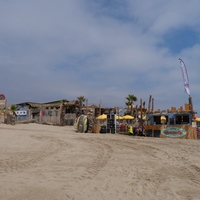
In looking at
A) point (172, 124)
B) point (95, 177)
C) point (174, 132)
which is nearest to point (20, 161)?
point (95, 177)

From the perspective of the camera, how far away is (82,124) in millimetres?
22875

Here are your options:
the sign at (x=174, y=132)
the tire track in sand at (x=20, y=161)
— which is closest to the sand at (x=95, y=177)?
the tire track in sand at (x=20, y=161)

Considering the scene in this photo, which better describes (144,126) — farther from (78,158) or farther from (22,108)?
(22,108)

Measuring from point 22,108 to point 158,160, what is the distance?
41069mm

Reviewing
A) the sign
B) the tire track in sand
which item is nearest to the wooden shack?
the sign

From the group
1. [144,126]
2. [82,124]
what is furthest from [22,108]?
[144,126]

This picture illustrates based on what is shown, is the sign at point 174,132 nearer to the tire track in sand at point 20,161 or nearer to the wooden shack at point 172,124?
the wooden shack at point 172,124

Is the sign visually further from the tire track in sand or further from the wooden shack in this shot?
the tire track in sand

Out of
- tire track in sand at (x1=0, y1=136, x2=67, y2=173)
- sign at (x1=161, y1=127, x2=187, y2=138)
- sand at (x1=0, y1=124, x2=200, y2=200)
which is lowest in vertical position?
sand at (x1=0, y1=124, x2=200, y2=200)

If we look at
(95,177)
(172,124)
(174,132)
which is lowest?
(95,177)

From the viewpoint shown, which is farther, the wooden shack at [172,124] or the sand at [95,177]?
the wooden shack at [172,124]

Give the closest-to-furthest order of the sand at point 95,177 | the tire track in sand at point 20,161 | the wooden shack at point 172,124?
the sand at point 95,177
the tire track in sand at point 20,161
the wooden shack at point 172,124

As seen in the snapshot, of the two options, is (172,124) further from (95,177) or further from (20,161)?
(95,177)

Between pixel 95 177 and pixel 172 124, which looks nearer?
pixel 95 177
